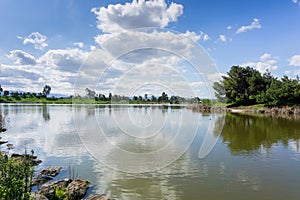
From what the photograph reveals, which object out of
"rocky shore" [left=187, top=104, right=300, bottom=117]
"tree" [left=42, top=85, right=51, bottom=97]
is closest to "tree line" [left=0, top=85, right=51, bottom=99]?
"tree" [left=42, top=85, right=51, bottom=97]

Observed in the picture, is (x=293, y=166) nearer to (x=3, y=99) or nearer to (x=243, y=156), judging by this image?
(x=243, y=156)

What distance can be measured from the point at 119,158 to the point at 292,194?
694cm

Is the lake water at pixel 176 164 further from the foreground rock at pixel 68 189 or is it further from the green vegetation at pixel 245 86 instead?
the green vegetation at pixel 245 86

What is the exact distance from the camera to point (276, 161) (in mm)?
10320

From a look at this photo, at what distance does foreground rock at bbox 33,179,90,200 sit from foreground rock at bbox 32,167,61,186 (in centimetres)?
107

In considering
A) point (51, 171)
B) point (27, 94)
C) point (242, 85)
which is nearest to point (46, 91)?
point (27, 94)

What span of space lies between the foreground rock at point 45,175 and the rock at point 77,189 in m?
1.47

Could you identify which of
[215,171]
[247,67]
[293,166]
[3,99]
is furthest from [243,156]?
[3,99]

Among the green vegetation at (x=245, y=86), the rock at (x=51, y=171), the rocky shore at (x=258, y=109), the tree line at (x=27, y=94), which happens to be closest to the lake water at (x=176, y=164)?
the rock at (x=51, y=171)

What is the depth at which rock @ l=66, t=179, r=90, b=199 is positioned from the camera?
657cm

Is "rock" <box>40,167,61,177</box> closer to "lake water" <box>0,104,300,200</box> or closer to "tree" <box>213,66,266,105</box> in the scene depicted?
"lake water" <box>0,104,300,200</box>

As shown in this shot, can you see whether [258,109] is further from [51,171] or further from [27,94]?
[27,94]

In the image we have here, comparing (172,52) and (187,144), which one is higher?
(172,52)

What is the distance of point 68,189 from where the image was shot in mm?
6934
